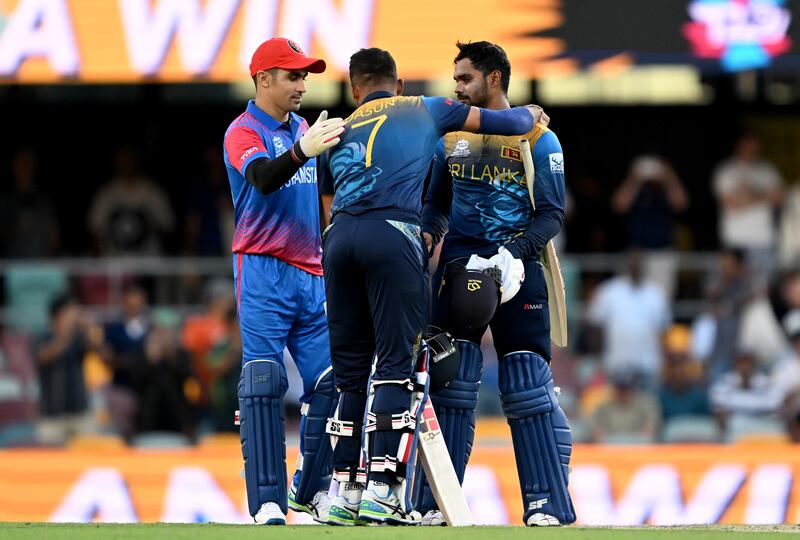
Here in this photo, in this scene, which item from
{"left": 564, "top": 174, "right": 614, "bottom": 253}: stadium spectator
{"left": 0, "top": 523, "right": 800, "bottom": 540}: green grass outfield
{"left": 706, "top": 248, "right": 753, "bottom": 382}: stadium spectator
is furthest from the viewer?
{"left": 564, "top": 174, "right": 614, "bottom": 253}: stadium spectator

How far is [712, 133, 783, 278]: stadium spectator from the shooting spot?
1380cm

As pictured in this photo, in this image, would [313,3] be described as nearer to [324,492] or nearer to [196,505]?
[196,505]

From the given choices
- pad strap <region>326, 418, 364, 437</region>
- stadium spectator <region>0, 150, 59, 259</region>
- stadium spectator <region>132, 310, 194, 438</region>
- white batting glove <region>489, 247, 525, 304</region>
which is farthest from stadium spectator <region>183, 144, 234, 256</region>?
pad strap <region>326, 418, 364, 437</region>

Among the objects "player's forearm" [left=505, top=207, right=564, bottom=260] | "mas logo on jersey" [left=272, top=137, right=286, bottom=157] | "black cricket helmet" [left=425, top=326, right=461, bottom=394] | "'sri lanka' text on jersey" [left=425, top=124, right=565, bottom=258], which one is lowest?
"black cricket helmet" [left=425, top=326, right=461, bottom=394]

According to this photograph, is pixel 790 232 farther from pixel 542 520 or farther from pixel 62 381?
pixel 542 520

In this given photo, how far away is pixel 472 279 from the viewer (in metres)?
6.70

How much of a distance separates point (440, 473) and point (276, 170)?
1.42 m

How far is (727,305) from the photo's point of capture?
42.2 ft

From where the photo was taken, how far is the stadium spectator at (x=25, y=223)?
13.9 m

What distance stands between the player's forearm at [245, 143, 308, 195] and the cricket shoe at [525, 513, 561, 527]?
1.82 meters

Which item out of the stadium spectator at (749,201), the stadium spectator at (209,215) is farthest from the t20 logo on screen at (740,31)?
the stadium spectator at (209,215)

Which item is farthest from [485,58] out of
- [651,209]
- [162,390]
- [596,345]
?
[651,209]

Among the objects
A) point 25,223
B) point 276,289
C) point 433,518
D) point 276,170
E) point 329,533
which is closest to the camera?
point 329,533

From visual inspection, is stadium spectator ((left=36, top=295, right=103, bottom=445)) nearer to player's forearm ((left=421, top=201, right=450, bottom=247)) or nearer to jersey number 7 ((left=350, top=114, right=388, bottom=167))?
player's forearm ((left=421, top=201, right=450, bottom=247))
